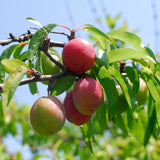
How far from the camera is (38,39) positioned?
3.13 ft

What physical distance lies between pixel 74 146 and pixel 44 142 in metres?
0.41

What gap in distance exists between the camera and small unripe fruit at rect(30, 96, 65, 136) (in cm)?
95

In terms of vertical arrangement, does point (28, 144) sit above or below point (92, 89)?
below

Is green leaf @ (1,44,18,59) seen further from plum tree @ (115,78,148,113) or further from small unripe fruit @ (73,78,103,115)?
plum tree @ (115,78,148,113)

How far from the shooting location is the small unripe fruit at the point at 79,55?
95 centimetres

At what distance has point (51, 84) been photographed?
42.1 inches

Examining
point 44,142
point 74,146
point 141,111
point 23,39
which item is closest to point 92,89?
point 23,39

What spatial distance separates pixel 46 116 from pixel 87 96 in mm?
170

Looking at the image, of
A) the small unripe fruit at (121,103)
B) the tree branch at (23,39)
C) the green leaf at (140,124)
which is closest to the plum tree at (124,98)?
the small unripe fruit at (121,103)

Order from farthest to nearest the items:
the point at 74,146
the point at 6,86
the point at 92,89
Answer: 1. the point at 74,146
2. the point at 92,89
3. the point at 6,86

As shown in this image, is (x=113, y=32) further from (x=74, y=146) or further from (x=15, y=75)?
(x=74, y=146)

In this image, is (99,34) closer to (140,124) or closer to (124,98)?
(124,98)

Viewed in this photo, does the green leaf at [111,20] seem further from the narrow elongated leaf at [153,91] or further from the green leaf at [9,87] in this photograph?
the green leaf at [9,87]

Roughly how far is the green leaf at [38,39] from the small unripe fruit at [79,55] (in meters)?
0.10
